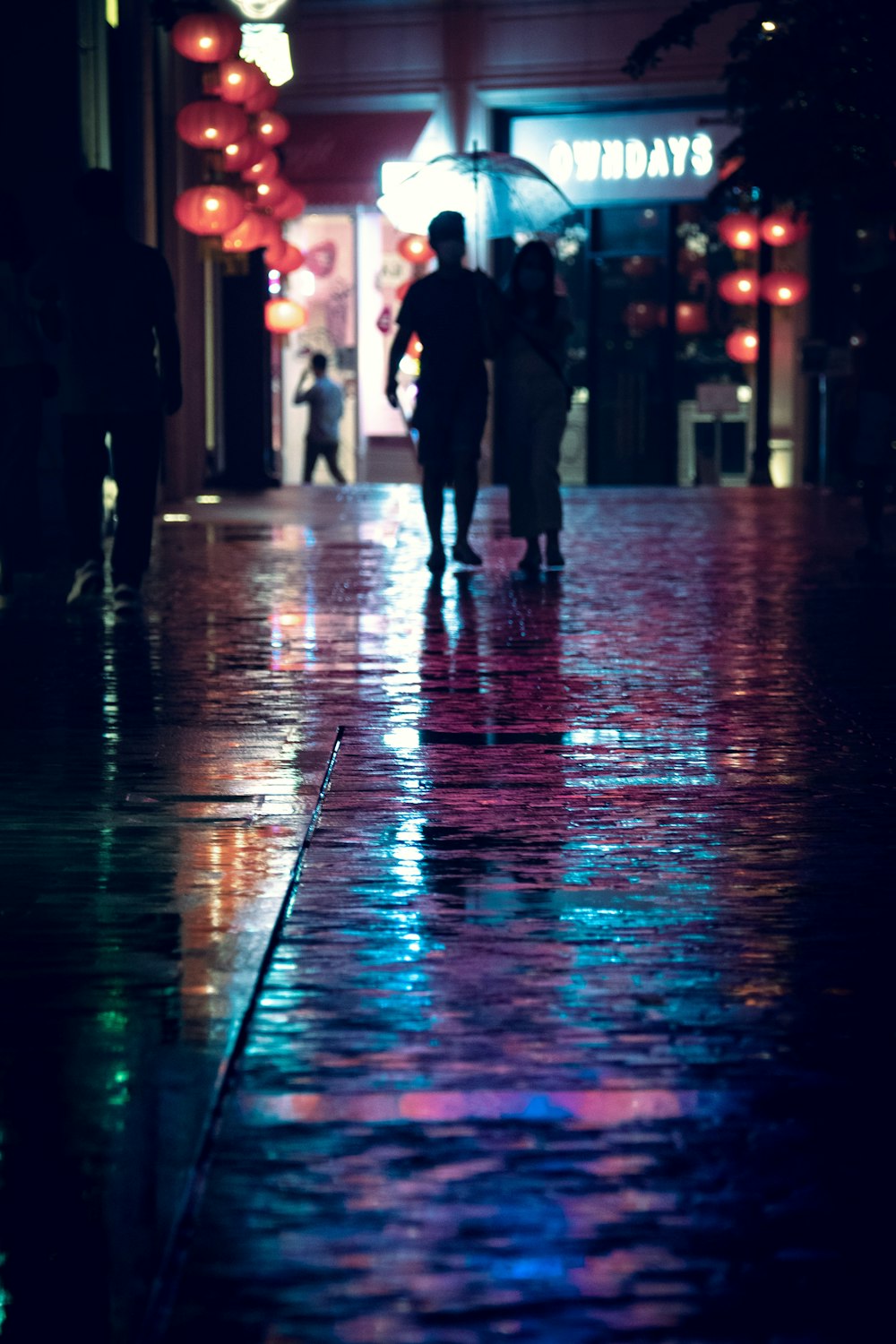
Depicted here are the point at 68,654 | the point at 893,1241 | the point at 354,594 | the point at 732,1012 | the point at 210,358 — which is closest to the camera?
the point at 893,1241

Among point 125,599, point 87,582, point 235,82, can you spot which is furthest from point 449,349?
point 235,82

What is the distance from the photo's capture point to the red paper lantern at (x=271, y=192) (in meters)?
21.7

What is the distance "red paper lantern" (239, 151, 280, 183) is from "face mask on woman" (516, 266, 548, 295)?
881 centimetres

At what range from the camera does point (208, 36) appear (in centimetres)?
1814

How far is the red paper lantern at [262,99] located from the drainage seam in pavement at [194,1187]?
53.7ft

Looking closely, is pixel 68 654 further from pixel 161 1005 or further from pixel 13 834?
pixel 161 1005

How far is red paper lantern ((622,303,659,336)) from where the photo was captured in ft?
91.9

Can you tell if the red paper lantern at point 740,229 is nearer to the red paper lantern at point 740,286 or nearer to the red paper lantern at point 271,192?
the red paper lantern at point 740,286

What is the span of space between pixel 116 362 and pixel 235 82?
9.67 metres

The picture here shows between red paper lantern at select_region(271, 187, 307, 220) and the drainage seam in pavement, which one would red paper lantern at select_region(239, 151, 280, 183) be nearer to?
red paper lantern at select_region(271, 187, 307, 220)

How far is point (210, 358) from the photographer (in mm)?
24625

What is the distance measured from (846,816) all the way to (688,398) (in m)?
23.8

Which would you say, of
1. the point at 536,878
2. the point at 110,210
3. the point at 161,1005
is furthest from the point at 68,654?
the point at 161,1005

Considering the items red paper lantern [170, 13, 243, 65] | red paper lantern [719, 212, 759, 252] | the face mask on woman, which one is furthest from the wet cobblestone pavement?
red paper lantern [719, 212, 759, 252]
